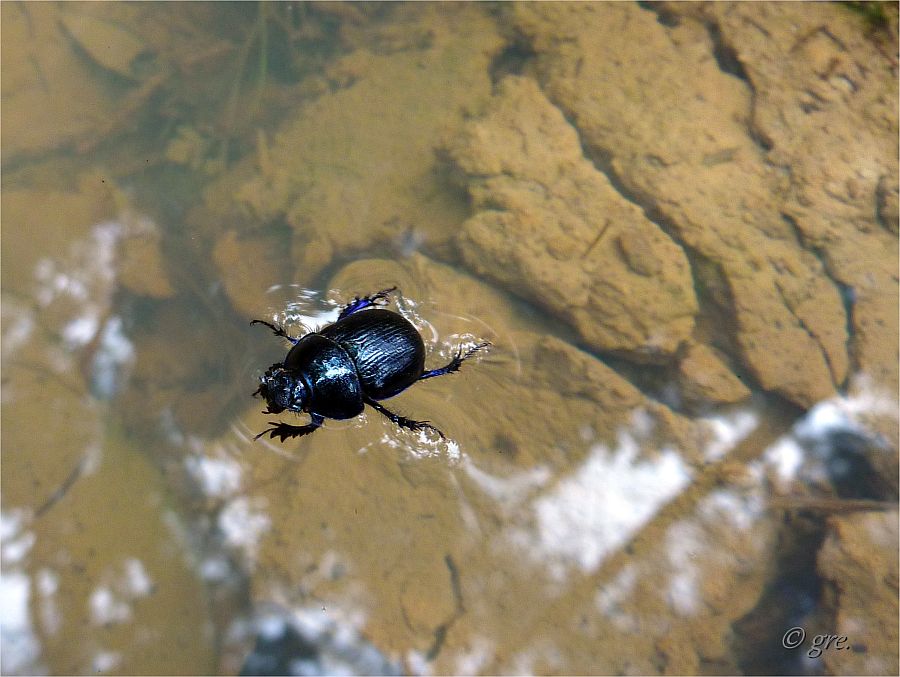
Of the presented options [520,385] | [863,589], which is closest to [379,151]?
[520,385]

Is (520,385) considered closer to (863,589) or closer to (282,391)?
(282,391)

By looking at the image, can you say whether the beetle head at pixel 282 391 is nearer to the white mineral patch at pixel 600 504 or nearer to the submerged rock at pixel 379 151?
the submerged rock at pixel 379 151

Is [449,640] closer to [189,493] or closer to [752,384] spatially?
[189,493]

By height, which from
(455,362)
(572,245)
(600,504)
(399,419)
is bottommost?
(600,504)

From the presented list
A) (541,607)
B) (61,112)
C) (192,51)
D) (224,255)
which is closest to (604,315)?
(541,607)

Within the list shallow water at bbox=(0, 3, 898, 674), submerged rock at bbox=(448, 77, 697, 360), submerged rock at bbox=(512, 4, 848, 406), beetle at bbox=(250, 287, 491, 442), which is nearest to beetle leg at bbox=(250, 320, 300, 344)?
shallow water at bbox=(0, 3, 898, 674)

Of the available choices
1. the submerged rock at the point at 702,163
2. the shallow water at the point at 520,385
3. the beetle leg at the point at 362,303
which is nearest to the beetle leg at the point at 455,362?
the shallow water at the point at 520,385
